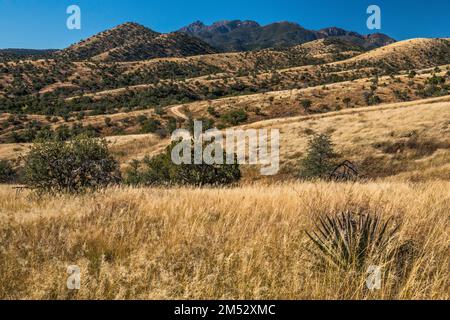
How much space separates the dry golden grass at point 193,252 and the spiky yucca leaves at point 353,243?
182 mm

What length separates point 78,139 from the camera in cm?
1991

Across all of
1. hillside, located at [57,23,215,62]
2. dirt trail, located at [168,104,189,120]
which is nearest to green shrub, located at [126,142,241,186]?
dirt trail, located at [168,104,189,120]

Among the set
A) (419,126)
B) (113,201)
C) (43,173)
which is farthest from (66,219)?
(419,126)

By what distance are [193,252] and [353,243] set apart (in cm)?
170

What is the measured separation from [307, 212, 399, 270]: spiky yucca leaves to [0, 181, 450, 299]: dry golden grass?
0.60 feet

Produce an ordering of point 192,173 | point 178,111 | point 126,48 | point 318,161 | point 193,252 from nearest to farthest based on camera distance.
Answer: point 193,252, point 192,173, point 318,161, point 178,111, point 126,48

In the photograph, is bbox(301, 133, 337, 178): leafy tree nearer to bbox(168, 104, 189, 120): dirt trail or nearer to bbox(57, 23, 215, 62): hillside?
bbox(168, 104, 189, 120): dirt trail

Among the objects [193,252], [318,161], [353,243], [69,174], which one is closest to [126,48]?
[318,161]

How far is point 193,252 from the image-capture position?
159 inches

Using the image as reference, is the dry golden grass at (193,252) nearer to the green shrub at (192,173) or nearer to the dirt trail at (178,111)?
the green shrub at (192,173)

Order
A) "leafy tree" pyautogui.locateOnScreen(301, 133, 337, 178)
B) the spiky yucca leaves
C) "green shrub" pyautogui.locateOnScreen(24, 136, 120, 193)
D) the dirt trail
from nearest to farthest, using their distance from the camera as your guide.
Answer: the spiky yucca leaves → "green shrub" pyautogui.locateOnScreen(24, 136, 120, 193) → "leafy tree" pyautogui.locateOnScreen(301, 133, 337, 178) → the dirt trail

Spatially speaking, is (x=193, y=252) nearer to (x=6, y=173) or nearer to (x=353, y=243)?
(x=353, y=243)

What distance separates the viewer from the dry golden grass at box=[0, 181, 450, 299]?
10.6 feet

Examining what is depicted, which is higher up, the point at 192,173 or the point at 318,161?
the point at 318,161
